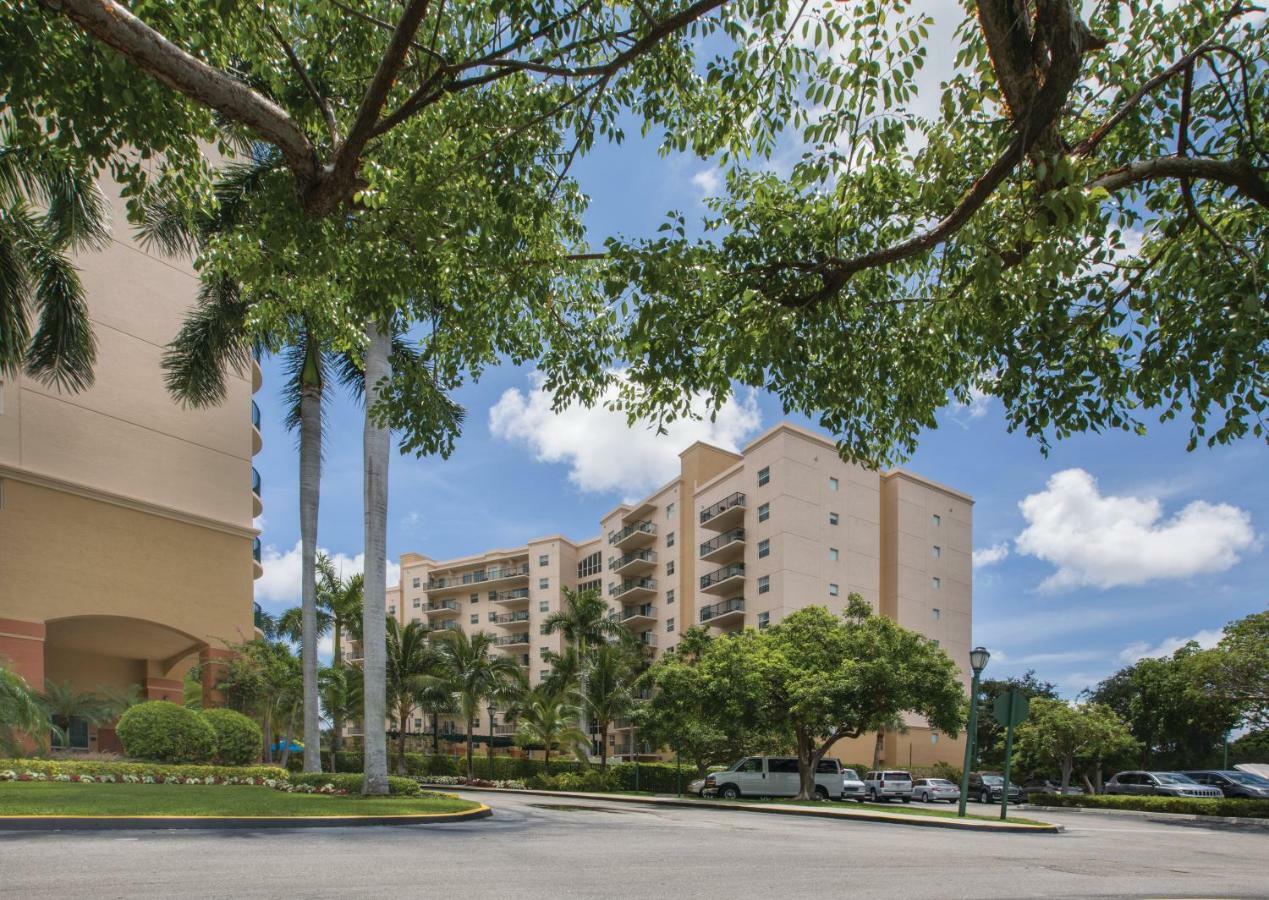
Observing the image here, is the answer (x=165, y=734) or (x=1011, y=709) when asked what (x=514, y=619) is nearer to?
(x=165, y=734)

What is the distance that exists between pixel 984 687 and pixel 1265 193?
2696 inches

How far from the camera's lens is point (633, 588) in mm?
70812

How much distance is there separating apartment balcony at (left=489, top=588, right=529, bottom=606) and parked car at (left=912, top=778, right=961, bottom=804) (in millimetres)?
47563

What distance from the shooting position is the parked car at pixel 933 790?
41.8 m

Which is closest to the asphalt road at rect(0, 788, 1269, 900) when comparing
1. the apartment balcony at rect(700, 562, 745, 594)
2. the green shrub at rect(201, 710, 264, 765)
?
the green shrub at rect(201, 710, 264, 765)

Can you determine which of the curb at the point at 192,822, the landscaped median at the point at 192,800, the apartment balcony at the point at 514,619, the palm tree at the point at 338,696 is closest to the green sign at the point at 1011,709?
the landscaped median at the point at 192,800

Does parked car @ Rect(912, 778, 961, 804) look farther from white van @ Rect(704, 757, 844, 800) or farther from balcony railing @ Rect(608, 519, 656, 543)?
balcony railing @ Rect(608, 519, 656, 543)

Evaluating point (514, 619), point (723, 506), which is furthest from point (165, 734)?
point (514, 619)

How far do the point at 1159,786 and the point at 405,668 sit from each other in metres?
34.1

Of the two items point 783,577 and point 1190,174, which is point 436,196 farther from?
point 783,577

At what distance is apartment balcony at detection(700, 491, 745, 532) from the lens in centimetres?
5881

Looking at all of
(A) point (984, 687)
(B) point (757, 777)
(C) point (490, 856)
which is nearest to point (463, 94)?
(C) point (490, 856)

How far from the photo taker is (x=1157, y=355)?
8.79 meters

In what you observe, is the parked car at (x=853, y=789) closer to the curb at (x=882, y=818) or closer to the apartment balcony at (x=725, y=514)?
the curb at (x=882, y=818)
